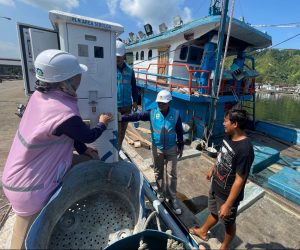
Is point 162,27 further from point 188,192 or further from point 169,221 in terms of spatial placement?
point 169,221

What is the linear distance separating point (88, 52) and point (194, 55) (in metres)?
8.54

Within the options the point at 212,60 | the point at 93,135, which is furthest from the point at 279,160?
the point at 93,135

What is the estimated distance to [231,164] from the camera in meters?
2.51

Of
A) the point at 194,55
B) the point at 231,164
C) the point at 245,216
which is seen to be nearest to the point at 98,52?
the point at 231,164

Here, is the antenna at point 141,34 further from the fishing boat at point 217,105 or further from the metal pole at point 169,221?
the metal pole at point 169,221

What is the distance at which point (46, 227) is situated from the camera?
189 cm

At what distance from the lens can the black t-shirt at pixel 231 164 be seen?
7.73 ft

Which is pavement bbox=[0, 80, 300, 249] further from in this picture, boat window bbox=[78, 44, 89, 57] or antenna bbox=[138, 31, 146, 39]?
antenna bbox=[138, 31, 146, 39]

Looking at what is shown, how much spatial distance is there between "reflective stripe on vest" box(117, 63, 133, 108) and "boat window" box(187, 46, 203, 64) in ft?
22.2

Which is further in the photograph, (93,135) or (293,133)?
(293,133)

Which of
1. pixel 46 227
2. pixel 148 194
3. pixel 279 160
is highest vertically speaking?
pixel 46 227

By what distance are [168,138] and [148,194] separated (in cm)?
102

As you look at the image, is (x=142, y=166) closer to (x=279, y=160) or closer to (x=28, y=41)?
(x=28, y=41)

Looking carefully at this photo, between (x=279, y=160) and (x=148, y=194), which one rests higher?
(x=148, y=194)
